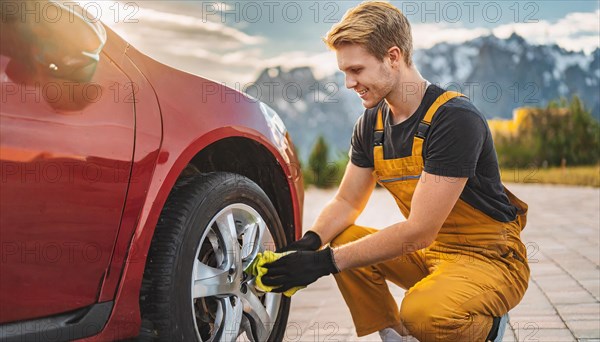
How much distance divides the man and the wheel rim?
0.43 feet

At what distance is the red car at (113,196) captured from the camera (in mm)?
1955

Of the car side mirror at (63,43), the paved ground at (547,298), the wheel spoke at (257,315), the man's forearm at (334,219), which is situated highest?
the car side mirror at (63,43)

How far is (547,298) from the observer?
422cm

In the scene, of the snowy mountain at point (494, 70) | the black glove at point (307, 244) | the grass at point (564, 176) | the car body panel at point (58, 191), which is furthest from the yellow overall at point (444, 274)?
the snowy mountain at point (494, 70)

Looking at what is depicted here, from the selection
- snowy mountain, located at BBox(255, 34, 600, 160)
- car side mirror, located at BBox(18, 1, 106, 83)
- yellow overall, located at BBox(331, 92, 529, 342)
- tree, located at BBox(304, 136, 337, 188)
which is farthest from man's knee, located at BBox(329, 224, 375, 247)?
snowy mountain, located at BBox(255, 34, 600, 160)

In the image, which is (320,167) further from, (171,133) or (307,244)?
(171,133)

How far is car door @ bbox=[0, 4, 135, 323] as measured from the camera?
1.92 m

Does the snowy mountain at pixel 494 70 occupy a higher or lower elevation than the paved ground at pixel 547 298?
lower

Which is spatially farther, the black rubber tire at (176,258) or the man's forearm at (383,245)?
the man's forearm at (383,245)

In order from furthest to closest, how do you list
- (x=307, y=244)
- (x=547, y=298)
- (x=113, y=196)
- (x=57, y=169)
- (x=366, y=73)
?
(x=547, y=298) → (x=307, y=244) → (x=366, y=73) → (x=113, y=196) → (x=57, y=169)

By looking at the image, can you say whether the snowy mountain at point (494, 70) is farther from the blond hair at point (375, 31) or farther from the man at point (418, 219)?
the blond hair at point (375, 31)

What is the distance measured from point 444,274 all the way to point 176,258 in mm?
991

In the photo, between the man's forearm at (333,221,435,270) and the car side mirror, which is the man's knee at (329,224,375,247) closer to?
the man's forearm at (333,221,435,270)

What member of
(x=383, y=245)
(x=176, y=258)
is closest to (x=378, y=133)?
(x=383, y=245)
